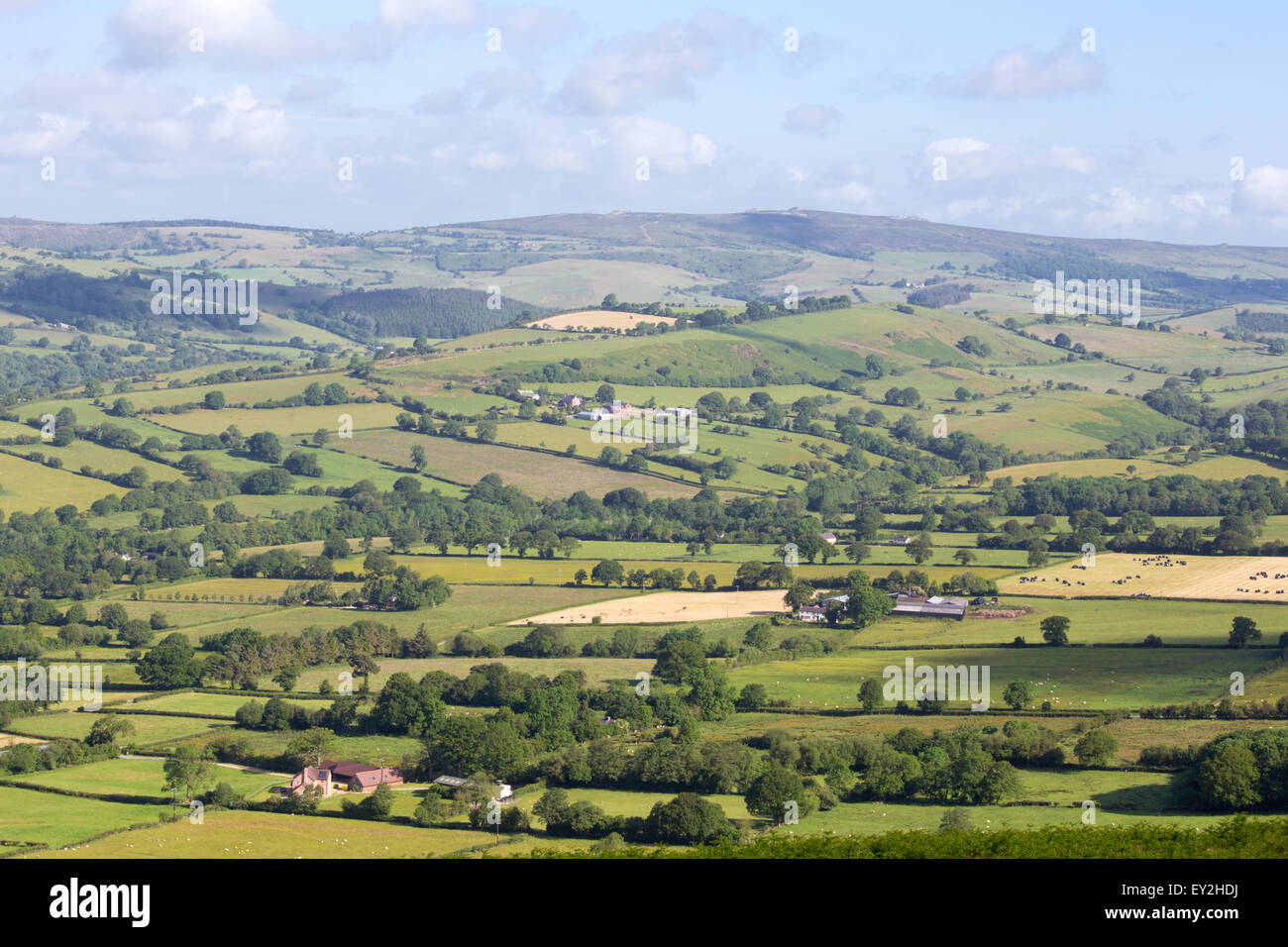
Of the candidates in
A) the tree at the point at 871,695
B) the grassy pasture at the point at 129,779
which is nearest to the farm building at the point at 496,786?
the grassy pasture at the point at 129,779

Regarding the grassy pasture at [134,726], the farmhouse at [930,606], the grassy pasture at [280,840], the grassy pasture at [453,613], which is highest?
the farmhouse at [930,606]

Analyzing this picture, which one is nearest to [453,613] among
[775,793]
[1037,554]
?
[1037,554]

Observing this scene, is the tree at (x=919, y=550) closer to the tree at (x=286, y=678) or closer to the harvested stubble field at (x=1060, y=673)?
the harvested stubble field at (x=1060, y=673)

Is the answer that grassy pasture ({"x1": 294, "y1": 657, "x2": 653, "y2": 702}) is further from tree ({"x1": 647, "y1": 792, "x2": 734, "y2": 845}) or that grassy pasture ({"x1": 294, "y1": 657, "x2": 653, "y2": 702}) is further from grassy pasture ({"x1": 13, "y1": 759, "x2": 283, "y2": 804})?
tree ({"x1": 647, "y1": 792, "x2": 734, "y2": 845})

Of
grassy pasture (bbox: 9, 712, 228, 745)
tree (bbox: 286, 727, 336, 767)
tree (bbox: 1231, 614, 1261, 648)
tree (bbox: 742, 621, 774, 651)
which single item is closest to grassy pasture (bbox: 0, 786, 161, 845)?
tree (bbox: 286, 727, 336, 767)
